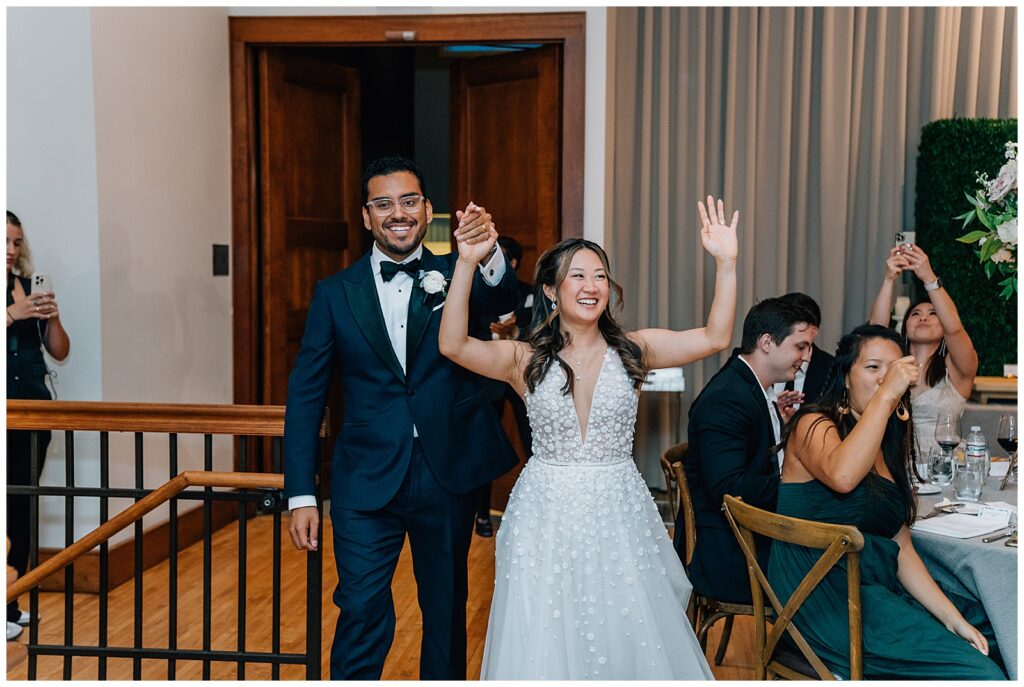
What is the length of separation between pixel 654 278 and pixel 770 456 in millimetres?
2703

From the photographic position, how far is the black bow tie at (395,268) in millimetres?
2658

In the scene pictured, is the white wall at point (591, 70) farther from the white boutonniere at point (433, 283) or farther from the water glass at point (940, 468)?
the white boutonniere at point (433, 283)

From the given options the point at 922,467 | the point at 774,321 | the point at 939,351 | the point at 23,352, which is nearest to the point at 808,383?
the point at 939,351

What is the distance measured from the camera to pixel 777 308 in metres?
3.29

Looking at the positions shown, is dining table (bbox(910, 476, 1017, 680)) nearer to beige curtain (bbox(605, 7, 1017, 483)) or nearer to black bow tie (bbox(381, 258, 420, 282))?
black bow tie (bbox(381, 258, 420, 282))

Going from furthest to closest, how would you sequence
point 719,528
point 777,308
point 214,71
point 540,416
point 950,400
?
point 214,71, point 950,400, point 777,308, point 719,528, point 540,416

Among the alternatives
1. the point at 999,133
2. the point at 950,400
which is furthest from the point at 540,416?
the point at 999,133

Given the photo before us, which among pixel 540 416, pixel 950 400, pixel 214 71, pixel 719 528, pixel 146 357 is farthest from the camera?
pixel 214 71

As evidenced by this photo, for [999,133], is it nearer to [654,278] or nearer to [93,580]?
[654,278]

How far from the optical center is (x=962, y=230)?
16.6 feet

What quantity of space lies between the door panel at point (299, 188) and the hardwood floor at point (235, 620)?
4.27 feet

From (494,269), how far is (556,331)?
0.77 ft

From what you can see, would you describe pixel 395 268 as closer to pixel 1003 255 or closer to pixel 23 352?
pixel 1003 255

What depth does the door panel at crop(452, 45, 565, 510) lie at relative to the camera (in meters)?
5.62
